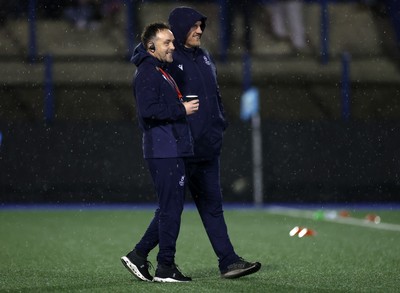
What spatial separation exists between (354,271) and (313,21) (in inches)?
619

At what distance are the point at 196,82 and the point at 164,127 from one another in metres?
0.42

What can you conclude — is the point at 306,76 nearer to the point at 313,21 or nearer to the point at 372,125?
the point at 313,21

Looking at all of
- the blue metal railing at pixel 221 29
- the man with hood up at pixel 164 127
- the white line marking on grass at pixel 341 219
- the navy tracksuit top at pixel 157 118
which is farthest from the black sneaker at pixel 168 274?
the blue metal railing at pixel 221 29

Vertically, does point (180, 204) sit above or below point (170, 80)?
below

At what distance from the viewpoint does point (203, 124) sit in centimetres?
701

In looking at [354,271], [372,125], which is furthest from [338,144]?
[354,271]

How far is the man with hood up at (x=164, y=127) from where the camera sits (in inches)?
265

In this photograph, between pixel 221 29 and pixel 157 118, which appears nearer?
pixel 157 118

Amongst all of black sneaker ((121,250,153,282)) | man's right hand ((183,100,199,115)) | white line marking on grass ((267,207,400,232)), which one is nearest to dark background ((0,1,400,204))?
white line marking on grass ((267,207,400,232))

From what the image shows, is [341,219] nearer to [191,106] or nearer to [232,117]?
[232,117]

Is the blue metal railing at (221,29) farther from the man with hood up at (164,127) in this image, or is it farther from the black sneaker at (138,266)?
the man with hood up at (164,127)

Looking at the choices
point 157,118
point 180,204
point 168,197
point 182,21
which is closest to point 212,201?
point 180,204

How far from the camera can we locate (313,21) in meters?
22.8

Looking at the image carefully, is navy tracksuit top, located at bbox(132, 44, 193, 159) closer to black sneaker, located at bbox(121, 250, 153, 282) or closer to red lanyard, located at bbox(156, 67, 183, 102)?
red lanyard, located at bbox(156, 67, 183, 102)
